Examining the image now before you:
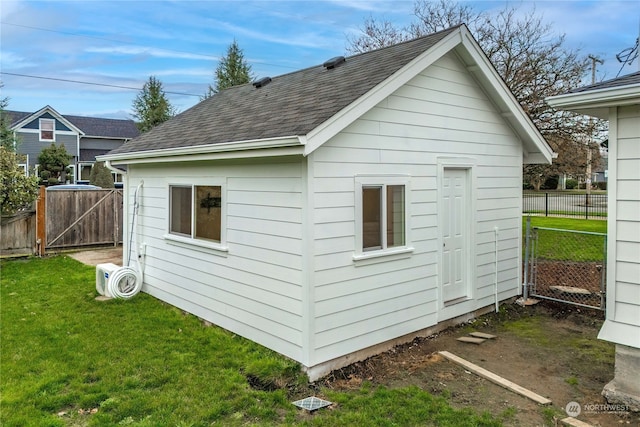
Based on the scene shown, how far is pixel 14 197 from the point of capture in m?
11.1

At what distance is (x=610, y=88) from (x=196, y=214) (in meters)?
5.36

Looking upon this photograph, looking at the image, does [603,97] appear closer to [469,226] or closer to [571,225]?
[469,226]

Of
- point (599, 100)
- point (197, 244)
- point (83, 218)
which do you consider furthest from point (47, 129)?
point (599, 100)

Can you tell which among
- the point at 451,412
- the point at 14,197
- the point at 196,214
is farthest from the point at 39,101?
the point at 451,412

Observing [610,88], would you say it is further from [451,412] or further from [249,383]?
[249,383]

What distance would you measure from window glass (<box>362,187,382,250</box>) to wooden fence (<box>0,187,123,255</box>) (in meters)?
10.6

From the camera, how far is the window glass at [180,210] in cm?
685

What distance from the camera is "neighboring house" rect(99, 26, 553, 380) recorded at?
480 cm

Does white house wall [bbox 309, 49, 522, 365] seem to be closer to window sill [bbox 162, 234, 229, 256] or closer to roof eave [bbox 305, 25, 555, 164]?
roof eave [bbox 305, 25, 555, 164]

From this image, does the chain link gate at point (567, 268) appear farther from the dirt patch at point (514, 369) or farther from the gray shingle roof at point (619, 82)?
the gray shingle roof at point (619, 82)

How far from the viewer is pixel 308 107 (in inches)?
209

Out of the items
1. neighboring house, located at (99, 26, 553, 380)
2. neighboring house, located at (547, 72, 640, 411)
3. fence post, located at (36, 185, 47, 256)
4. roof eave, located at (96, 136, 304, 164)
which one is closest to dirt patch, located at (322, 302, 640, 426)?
neighboring house, located at (99, 26, 553, 380)

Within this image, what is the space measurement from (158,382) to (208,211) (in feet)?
8.58
